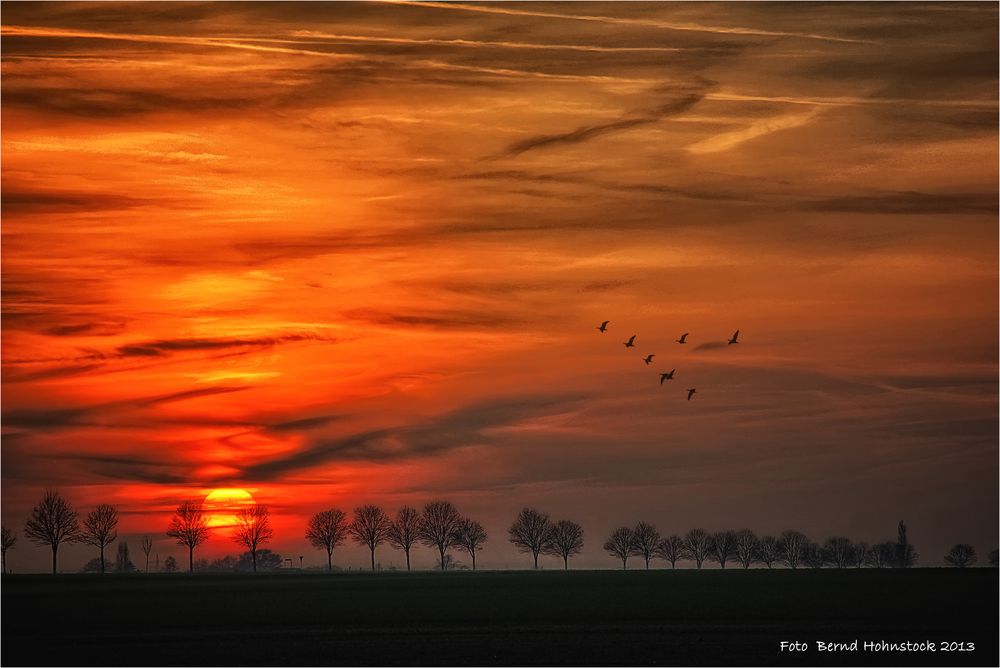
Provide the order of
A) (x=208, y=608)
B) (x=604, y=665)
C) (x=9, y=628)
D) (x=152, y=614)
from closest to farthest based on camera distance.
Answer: (x=604, y=665) → (x=9, y=628) → (x=152, y=614) → (x=208, y=608)

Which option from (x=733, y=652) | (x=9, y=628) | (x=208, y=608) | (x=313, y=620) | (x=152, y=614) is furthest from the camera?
(x=208, y=608)

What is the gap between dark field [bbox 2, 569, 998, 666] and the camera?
153 ft

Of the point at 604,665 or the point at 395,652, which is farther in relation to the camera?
the point at 395,652

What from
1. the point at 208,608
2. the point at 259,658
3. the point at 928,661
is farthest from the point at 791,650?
the point at 208,608

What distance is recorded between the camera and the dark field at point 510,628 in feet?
153

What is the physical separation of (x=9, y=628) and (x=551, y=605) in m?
32.3

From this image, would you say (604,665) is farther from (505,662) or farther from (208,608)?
(208,608)

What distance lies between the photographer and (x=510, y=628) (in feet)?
193

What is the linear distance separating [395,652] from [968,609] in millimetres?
35066

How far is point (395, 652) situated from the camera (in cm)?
4897

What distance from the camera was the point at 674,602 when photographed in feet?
254

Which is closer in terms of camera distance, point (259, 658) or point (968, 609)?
point (259, 658)

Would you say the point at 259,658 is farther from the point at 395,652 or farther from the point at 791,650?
the point at 791,650

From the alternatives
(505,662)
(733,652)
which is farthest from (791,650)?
(505,662)
